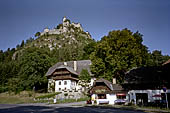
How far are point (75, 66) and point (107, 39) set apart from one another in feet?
62.2

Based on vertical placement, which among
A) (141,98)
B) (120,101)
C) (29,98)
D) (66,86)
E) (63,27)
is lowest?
(29,98)

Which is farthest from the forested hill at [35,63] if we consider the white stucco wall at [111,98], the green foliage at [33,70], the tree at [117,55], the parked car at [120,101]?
the parked car at [120,101]

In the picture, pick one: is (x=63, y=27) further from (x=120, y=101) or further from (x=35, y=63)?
(x=120, y=101)

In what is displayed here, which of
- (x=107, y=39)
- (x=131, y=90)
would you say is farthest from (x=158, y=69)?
(x=107, y=39)

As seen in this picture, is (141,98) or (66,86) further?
(66,86)

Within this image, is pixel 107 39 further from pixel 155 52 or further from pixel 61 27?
pixel 61 27

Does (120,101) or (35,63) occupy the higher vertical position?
(35,63)

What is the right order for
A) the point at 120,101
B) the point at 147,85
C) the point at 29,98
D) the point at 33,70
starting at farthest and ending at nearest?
the point at 33,70, the point at 29,98, the point at 120,101, the point at 147,85

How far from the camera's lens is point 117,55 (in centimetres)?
3800

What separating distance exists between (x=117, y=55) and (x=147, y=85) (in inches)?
423

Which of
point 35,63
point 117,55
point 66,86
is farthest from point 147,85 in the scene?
point 35,63

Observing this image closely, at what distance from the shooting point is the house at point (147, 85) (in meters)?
27.6

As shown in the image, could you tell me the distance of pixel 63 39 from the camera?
406ft

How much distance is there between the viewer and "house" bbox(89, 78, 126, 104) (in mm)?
33250
